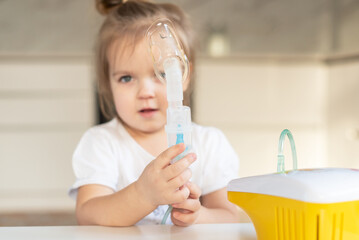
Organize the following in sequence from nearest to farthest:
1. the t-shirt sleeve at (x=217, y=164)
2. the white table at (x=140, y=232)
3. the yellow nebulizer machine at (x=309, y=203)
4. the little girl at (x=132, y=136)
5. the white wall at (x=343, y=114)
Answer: the yellow nebulizer machine at (x=309, y=203)
the white table at (x=140, y=232)
the little girl at (x=132, y=136)
the t-shirt sleeve at (x=217, y=164)
the white wall at (x=343, y=114)

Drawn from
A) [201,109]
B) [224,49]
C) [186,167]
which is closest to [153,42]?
[186,167]

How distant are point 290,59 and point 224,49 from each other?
598 millimetres

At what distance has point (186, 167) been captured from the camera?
16.3 inches

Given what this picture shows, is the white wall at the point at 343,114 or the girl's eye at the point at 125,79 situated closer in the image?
the girl's eye at the point at 125,79

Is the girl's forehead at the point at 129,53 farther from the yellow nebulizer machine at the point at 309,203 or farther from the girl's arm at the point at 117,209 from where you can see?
the yellow nebulizer machine at the point at 309,203

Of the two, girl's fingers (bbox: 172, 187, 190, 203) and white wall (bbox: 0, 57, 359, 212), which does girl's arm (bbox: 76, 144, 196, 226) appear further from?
white wall (bbox: 0, 57, 359, 212)

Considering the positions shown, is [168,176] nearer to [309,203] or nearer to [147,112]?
[309,203]

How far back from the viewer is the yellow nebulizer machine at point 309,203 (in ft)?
1.12

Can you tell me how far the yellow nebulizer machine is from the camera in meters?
0.34

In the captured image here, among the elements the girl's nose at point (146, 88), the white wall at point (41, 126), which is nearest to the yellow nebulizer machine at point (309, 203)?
the girl's nose at point (146, 88)

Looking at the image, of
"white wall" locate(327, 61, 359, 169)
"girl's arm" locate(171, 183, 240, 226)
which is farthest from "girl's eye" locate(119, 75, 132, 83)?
"white wall" locate(327, 61, 359, 169)

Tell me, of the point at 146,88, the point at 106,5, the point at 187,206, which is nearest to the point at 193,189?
the point at 187,206

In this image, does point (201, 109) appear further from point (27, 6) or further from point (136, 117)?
point (136, 117)

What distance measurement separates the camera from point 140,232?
1.56 feet
